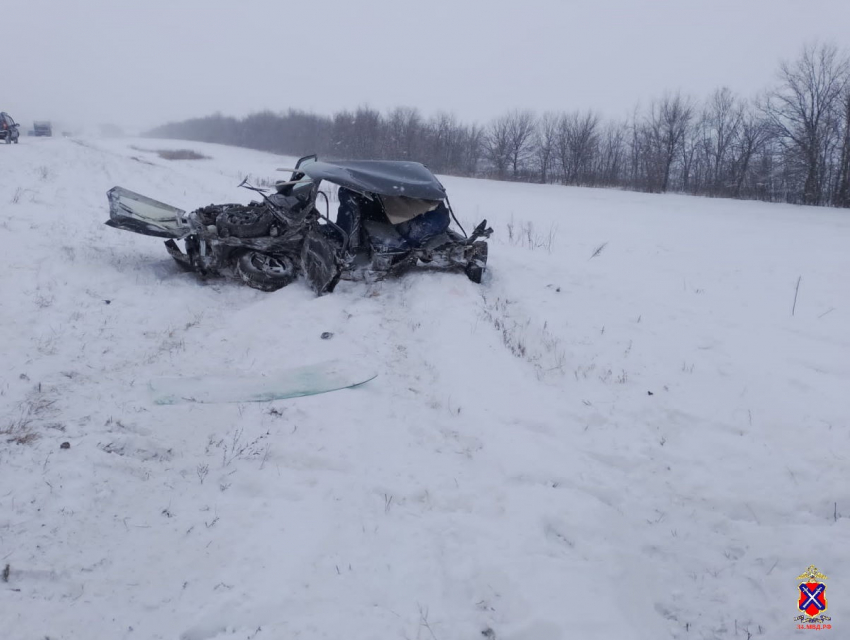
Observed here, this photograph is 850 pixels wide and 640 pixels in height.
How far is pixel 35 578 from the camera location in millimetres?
2252

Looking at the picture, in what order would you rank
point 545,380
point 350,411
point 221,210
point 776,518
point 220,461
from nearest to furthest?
1. point 776,518
2. point 220,461
3. point 350,411
4. point 545,380
5. point 221,210

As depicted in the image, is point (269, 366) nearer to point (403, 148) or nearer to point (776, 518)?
point (776, 518)

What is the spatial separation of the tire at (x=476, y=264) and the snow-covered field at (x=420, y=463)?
0.50m

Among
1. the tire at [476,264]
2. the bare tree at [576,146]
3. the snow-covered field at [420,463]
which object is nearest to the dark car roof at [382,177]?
the tire at [476,264]

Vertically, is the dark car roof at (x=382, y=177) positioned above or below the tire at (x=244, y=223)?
above

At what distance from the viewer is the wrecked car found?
21.1ft

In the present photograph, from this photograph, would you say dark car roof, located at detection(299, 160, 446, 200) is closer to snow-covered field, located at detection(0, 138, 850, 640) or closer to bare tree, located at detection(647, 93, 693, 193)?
snow-covered field, located at detection(0, 138, 850, 640)

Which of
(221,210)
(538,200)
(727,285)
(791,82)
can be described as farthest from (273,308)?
(791,82)

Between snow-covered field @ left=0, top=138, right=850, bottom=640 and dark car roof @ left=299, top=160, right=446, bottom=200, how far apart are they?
4.21 feet

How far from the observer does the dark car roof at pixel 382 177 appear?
6.57 meters

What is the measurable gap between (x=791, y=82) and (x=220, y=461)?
33509mm

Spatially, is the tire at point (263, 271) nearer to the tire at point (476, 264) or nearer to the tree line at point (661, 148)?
the tire at point (476, 264)

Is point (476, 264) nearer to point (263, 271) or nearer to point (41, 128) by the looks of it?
point (263, 271)

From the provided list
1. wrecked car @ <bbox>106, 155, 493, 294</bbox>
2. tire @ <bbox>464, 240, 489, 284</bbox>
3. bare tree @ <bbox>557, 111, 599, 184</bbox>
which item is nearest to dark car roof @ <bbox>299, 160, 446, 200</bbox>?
wrecked car @ <bbox>106, 155, 493, 294</bbox>
